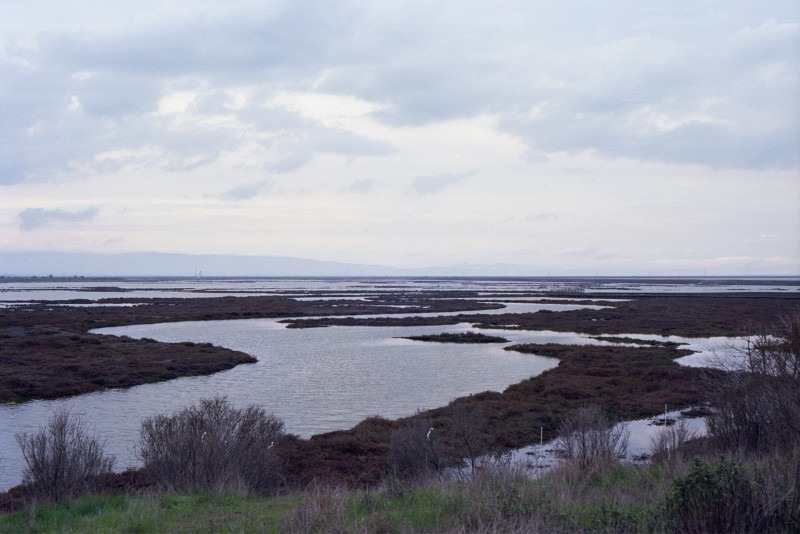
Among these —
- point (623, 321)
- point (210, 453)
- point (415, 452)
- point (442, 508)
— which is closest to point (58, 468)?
point (210, 453)

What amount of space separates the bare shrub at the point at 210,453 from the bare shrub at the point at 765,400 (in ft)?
31.9

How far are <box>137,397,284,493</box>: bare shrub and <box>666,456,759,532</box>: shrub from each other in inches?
281

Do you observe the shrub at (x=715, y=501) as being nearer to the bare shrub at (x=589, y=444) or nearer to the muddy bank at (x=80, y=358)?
the bare shrub at (x=589, y=444)

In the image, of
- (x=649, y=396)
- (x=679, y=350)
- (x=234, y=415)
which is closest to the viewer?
(x=234, y=415)

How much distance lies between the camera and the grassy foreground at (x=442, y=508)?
7.02 meters

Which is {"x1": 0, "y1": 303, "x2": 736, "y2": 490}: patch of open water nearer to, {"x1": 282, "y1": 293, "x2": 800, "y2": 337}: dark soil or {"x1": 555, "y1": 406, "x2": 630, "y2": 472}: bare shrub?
{"x1": 282, "y1": 293, "x2": 800, "y2": 337}: dark soil

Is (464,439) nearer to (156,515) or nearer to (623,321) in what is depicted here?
(156,515)

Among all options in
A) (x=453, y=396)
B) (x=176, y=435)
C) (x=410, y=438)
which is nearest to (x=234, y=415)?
(x=176, y=435)

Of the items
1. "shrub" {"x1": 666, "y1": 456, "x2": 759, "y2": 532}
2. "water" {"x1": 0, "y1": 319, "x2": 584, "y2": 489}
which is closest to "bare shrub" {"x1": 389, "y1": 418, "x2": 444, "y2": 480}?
"water" {"x1": 0, "y1": 319, "x2": 584, "y2": 489}

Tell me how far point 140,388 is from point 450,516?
2377cm

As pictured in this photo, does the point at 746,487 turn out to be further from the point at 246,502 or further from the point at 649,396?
the point at 649,396

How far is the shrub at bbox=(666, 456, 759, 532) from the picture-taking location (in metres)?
6.36

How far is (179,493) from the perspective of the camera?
33.9ft

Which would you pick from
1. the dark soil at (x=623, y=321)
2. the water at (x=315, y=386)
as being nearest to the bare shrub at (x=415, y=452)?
the water at (x=315, y=386)
